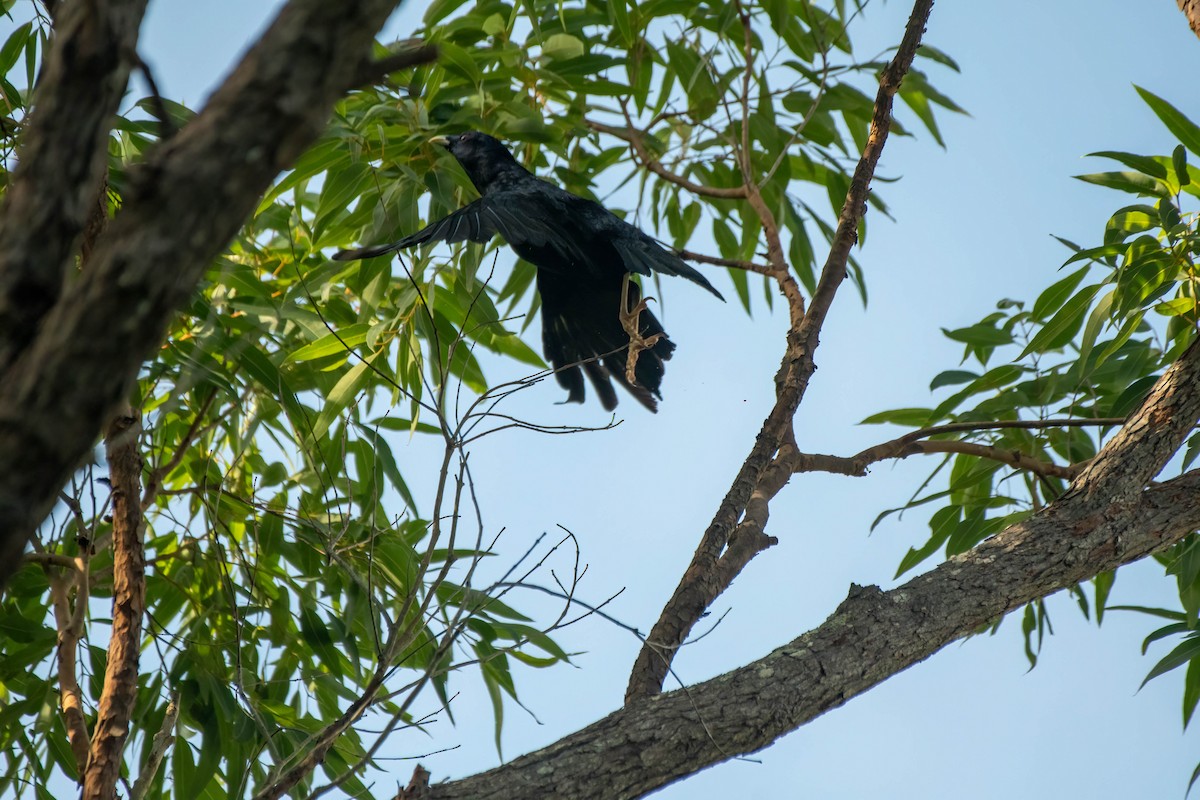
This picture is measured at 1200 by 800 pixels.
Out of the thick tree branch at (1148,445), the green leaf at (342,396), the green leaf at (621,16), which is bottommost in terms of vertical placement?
the thick tree branch at (1148,445)

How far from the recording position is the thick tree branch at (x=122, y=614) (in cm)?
139

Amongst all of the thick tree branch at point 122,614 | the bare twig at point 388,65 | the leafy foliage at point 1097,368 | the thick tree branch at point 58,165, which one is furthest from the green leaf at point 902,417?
the thick tree branch at point 58,165

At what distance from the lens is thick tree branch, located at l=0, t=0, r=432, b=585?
60 cm

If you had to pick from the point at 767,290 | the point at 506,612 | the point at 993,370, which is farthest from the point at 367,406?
the point at 993,370

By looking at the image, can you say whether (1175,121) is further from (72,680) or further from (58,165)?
(72,680)

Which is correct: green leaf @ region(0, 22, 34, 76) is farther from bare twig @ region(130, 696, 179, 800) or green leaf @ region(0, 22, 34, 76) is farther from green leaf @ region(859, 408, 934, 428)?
green leaf @ region(859, 408, 934, 428)

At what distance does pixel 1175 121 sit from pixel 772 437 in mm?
972

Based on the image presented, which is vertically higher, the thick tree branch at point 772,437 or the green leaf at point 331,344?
the green leaf at point 331,344

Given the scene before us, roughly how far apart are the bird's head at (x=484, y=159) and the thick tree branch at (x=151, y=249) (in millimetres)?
2295

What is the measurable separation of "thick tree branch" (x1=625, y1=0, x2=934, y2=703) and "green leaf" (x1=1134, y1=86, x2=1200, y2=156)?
46cm

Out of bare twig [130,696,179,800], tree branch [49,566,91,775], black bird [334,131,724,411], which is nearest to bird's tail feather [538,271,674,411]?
black bird [334,131,724,411]

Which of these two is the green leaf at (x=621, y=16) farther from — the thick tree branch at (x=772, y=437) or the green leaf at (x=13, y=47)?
the green leaf at (x=13, y=47)

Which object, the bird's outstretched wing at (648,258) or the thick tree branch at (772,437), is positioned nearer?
the thick tree branch at (772,437)

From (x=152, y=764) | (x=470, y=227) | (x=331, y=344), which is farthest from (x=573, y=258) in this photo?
(x=152, y=764)
